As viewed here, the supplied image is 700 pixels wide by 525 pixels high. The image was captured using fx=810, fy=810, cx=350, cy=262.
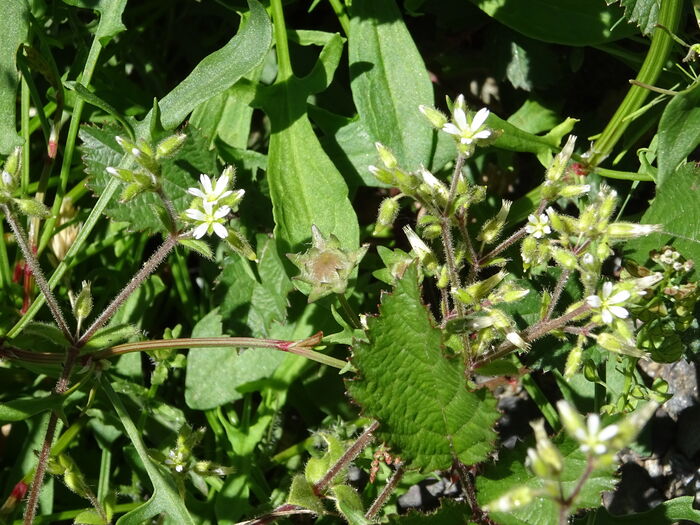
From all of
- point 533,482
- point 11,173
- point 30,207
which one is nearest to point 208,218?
point 30,207

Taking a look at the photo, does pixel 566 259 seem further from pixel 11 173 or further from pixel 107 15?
pixel 107 15

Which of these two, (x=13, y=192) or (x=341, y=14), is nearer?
(x=13, y=192)

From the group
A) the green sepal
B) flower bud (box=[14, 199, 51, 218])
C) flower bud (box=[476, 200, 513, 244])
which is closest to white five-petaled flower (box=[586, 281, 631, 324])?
flower bud (box=[476, 200, 513, 244])

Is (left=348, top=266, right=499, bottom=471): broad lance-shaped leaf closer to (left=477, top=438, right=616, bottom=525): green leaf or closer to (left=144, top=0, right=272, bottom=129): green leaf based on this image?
(left=477, top=438, right=616, bottom=525): green leaf

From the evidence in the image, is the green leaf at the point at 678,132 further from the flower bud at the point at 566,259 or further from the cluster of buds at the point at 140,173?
the cluster of buds at the point at 140,173

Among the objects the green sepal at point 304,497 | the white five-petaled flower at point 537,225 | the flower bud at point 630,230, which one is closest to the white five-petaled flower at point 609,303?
the flower bud at point 630,230

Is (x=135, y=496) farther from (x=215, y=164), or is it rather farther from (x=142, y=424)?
(x=215, y=164)
